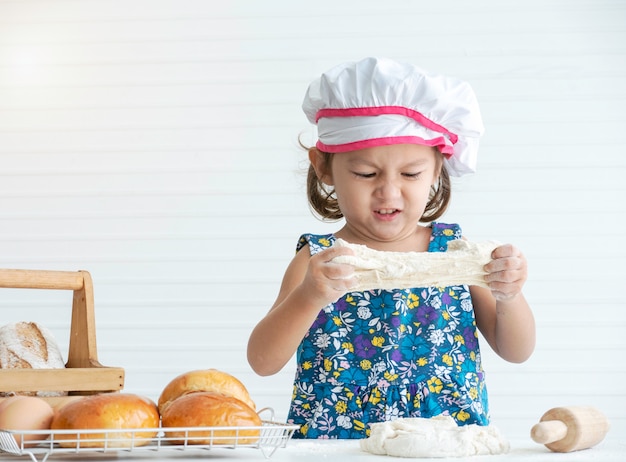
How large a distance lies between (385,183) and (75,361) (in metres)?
0.82

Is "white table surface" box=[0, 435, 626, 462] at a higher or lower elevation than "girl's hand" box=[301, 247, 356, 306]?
lower

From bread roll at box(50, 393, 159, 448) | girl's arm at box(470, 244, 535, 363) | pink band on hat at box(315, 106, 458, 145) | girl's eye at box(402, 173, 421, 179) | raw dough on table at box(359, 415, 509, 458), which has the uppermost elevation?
pink band on hat at box(315, 106, 458, 145)

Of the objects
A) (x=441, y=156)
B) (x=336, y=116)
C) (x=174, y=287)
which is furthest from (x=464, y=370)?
(x=174, y=287)

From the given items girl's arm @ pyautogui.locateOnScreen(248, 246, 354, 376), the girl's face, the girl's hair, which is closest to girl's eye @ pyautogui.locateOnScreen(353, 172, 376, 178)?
the girl's face

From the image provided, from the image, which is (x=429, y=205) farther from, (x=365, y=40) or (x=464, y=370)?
(x=365, y=40)

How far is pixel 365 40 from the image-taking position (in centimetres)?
457

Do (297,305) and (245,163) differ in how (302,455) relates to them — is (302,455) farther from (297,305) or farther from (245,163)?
(245,163)

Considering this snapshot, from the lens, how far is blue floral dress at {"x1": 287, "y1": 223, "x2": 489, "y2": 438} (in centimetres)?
187

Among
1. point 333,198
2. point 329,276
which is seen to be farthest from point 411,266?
point 333,198

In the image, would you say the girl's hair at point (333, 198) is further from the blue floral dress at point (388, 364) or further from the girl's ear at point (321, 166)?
the blue floral dress at point (388, 364)

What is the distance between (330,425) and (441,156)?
636 millimetres

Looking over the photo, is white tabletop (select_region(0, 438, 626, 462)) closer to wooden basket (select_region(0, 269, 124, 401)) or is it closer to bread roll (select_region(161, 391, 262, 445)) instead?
bread roll (select_region(161, 391, 262, 445))

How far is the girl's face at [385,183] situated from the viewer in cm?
179

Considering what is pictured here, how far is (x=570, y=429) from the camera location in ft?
4.23
